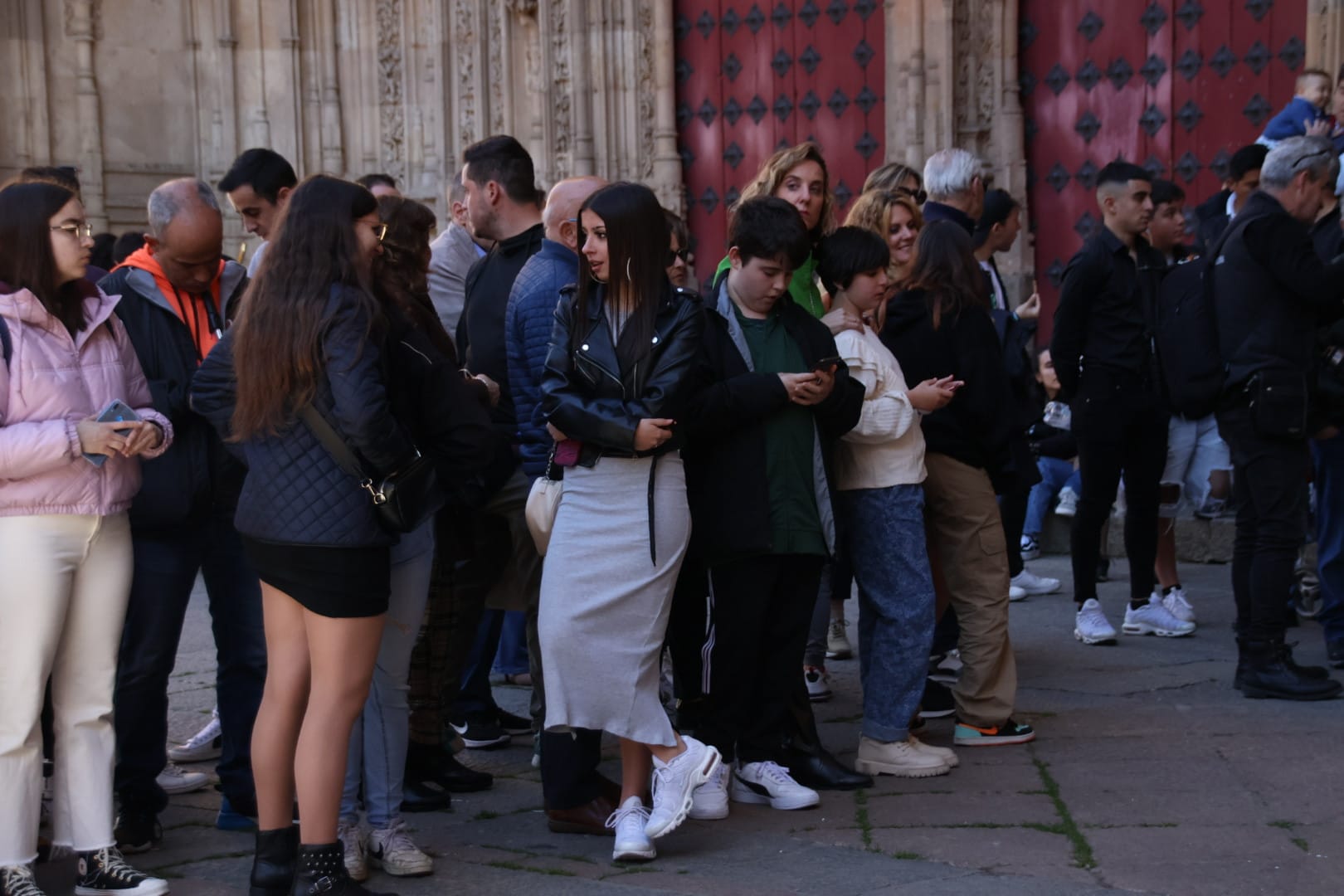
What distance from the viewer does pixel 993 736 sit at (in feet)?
17.2

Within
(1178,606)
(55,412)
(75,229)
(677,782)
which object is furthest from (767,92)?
(55,412)

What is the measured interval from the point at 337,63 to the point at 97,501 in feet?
36.9

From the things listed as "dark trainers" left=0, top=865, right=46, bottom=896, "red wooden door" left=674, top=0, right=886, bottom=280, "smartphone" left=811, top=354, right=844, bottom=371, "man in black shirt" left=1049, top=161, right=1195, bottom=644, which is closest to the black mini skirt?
"dark trainers" left=0, top=865, right=46, bottom=896

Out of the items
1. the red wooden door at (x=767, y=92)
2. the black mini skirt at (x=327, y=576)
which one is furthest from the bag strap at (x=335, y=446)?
the red wooden door at (x=767, y=92)

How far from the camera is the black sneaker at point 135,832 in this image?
4355 mm

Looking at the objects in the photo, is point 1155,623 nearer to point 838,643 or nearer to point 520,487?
point 838,643

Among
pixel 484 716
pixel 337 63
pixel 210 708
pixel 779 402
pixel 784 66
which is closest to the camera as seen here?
pixel 779 402

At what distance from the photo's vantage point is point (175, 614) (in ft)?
14.6

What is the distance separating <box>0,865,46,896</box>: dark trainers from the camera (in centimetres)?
388

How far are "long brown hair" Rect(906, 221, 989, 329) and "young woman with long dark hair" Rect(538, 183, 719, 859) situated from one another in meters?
1.25

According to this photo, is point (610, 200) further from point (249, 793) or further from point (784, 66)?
point (784, 66)

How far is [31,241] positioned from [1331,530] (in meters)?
4.86

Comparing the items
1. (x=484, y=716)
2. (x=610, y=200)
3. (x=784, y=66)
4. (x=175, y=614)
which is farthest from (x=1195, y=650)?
(x=784, y=66)

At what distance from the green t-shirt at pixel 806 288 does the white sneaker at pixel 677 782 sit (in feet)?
4.61
